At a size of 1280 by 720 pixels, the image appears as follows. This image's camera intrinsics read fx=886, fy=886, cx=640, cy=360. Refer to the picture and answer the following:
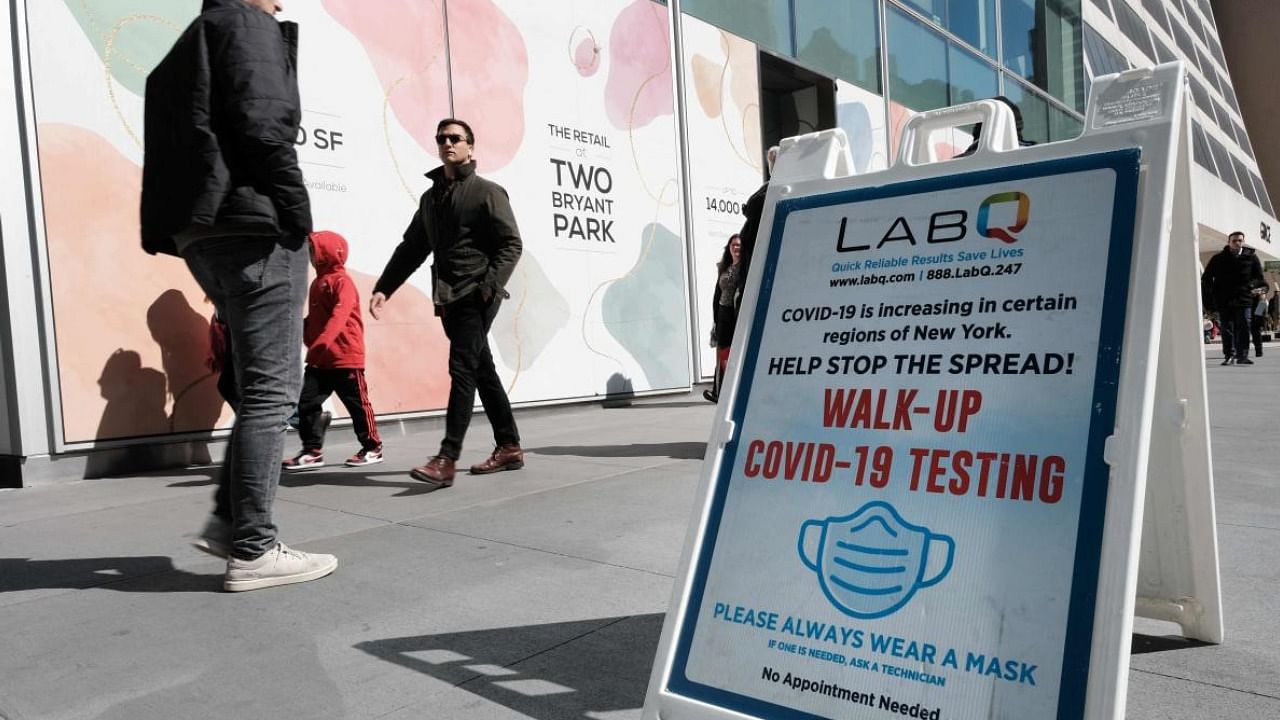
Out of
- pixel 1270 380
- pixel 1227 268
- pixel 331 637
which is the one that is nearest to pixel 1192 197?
pixel 331 637

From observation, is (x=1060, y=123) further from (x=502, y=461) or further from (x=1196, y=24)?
(x=1196, y=24)

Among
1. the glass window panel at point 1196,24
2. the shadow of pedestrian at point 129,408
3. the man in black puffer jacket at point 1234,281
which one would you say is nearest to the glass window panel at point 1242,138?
the glass window panel at point 1196,24

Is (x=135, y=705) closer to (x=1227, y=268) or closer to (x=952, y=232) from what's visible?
(x=952, y=232)

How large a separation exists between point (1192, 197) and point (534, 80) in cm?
759

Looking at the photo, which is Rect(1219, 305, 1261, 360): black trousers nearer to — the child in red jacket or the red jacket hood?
the child in red jacket

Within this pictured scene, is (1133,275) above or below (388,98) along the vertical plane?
below

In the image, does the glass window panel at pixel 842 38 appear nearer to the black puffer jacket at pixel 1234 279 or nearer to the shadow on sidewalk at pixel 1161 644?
the black puffer jacket at pixel 1234 279

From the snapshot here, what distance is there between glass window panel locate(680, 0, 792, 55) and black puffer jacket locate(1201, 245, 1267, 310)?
6.79 meters

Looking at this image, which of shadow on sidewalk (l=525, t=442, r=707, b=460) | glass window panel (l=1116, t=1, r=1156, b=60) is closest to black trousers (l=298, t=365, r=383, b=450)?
shadow on sidewalk (l=525, t=442, r=707, b=460)

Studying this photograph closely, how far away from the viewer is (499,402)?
5.23m

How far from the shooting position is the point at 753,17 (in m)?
11.7

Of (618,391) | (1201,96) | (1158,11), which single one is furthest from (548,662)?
(1201,96)

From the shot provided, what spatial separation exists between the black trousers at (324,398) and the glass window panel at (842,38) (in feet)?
29.4

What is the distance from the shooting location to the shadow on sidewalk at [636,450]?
19.3 ft
